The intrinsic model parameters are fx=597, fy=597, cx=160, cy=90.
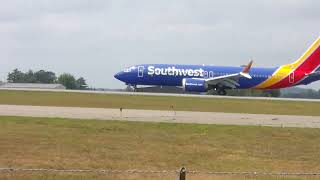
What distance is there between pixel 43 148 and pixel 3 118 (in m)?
A: 10.8

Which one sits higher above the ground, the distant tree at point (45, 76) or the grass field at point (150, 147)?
the distant tree at point (45, 76)

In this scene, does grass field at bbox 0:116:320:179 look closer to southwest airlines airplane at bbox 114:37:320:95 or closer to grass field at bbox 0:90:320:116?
grass field at bbox 0:90:320:116

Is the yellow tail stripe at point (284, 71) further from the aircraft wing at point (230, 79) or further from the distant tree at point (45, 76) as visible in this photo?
the distant tree at point (45, 76)

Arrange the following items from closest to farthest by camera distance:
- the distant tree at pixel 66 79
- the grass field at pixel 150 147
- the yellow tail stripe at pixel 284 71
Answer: the grass field at pixel 150 147 < the yellow tail stripe at pixel 284 71 < the distant tree at pixel 66 79

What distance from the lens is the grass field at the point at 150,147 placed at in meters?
15.9

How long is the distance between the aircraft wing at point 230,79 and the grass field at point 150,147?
132 ft

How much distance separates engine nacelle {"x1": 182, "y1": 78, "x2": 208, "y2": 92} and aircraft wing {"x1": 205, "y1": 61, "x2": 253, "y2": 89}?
1.14 meters

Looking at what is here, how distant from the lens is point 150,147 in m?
19.1

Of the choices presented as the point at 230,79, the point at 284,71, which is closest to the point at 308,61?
the point at 284,71

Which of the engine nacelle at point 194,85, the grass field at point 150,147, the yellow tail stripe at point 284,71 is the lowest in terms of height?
the grass field at point 150,147

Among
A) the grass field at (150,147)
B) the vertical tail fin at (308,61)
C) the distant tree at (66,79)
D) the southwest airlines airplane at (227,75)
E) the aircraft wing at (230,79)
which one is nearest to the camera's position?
the grass field at (150,147)

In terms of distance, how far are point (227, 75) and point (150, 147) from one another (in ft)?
161

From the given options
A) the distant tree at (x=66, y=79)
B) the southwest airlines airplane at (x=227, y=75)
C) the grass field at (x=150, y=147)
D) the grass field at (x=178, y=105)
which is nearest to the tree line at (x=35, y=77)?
the distant tree at (x=66, y=79)

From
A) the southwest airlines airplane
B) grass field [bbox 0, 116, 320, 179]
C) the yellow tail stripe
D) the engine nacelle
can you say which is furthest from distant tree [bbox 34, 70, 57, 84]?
grass field [bbox 0, 116, 320, 179]
